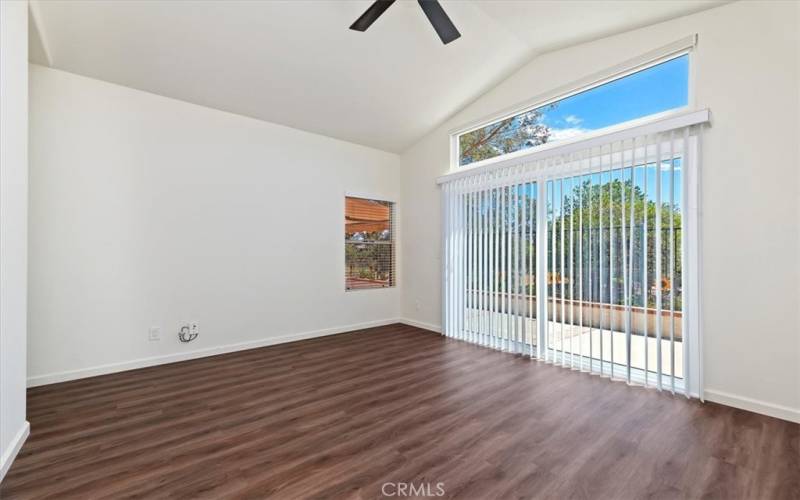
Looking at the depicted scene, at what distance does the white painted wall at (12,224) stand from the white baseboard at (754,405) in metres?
4.66

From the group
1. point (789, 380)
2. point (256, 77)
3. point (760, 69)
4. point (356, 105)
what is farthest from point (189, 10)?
point (789, 380)

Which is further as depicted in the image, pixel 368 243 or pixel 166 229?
pixel 368 243

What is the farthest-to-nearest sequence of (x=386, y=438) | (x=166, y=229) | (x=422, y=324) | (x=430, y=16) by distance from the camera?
(x=422, y=324) → (x=166, y=229) → (x=430, y=16) → (x=386, y=438)

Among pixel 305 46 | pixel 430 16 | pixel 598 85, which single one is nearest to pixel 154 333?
pixel 305 46

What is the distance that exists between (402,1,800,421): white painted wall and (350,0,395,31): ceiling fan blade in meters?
2.52

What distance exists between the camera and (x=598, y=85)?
3.59m

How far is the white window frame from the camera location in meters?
2.94

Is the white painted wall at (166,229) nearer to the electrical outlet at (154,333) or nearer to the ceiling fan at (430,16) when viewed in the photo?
the electrical outlet at (154,333)

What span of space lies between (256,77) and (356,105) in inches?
47.1

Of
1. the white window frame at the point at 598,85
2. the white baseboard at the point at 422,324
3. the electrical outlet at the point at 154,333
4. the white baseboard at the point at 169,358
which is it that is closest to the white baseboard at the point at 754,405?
the white window frame at the point at 598,85

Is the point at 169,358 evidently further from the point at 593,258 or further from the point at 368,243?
the point at 593,258

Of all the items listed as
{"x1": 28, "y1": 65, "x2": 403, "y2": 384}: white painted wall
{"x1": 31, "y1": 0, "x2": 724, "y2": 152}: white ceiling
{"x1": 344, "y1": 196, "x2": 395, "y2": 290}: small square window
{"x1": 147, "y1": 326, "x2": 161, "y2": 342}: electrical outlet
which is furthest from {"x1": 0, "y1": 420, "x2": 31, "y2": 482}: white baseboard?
{"x1": 344, "y1": 196, "x2": 395, "y2": 290}: small square window

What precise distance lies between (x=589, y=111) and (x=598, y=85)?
0.90 feet

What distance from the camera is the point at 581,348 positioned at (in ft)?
11.4
